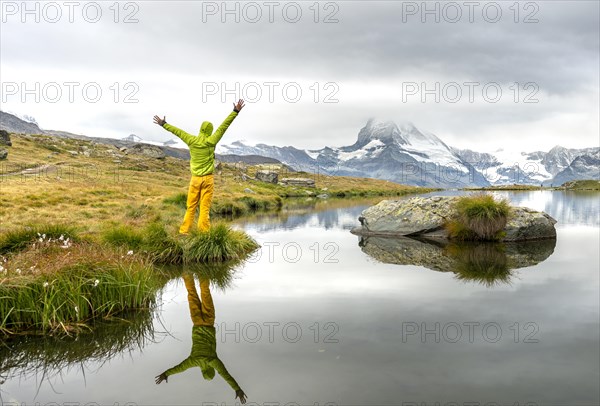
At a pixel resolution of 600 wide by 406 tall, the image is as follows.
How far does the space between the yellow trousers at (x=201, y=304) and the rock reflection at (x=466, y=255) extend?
653 centimetres

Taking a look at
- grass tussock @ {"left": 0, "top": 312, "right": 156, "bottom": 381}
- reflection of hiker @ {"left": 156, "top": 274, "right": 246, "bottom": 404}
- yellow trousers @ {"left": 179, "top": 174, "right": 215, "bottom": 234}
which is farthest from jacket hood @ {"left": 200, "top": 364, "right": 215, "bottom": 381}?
yellow trousers @ {"left": 179, "top": 174, "right": 215, "bottom": 234}

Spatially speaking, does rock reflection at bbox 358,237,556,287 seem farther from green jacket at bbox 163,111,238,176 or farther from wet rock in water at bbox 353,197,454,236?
green jacket at bbox 163,111,238,176

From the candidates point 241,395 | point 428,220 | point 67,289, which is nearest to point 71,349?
point 67,289

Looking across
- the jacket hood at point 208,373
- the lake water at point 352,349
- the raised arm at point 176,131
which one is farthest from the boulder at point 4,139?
the jacket hood at point 208,373

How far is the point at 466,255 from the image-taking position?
16.5 m

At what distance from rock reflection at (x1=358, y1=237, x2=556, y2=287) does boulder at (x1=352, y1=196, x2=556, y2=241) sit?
2.44 feet

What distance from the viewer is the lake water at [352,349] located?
584 cm

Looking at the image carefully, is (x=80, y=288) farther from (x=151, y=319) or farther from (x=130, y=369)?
(x=130, y=369)

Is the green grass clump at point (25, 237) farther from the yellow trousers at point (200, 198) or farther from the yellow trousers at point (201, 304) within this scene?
the yellow trousers at point (200, 198)

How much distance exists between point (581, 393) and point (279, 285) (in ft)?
24.5

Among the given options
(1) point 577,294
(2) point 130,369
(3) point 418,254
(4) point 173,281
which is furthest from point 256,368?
(3) point 418,254

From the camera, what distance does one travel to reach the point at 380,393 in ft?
19.0

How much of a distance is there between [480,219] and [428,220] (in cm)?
274

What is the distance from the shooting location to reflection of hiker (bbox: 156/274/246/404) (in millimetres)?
6379
